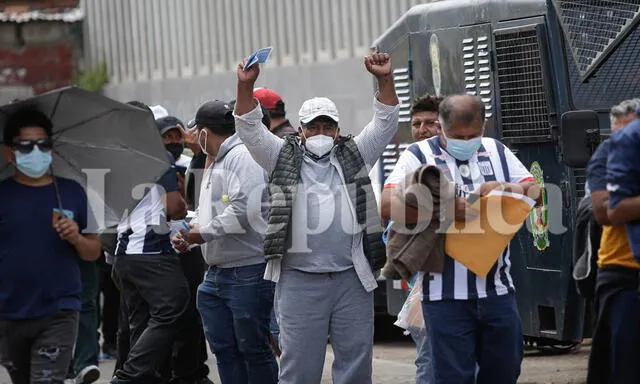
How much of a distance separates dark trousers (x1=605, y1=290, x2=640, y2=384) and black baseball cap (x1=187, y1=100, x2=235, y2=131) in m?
3.21

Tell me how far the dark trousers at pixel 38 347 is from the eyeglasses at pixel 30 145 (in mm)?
803

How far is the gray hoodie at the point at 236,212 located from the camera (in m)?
8.62

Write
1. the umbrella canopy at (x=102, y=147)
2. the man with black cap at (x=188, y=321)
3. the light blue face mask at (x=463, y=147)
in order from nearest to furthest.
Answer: the light blue face mask at (x=463, y=147)
the umbrella canopy at (x=102, y=147)
the man with black cap at (x=188, y=321)

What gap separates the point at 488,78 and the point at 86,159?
10.1 feet

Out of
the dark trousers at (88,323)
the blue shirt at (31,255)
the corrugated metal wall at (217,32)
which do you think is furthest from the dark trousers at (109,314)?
the corrugated metal wall at (217,32)

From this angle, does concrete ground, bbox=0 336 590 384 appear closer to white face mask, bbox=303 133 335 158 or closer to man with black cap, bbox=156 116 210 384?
man with black cap, bbox=156 116 210 384

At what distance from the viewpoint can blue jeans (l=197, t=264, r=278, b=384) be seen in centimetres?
860

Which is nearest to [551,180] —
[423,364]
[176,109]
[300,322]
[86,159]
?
[423,364]

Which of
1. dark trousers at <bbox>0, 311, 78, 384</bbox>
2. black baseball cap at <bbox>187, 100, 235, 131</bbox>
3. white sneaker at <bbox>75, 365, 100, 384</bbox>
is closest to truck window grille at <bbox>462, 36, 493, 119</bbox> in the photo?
black baseball cap at <bbox>187, 100, 235, 131</bbox>

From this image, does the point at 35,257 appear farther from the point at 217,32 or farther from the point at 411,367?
the point at 217,32

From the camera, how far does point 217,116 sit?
9016mm

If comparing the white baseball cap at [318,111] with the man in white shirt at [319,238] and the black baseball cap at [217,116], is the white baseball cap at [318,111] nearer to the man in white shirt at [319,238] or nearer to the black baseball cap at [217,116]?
the man in white shirt at [319,238]

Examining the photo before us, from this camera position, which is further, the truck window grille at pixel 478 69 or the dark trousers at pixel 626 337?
the truck window grille at pixel 478 69

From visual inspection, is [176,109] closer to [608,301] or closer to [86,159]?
[86,159]
